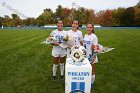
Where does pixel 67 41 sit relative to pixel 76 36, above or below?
below

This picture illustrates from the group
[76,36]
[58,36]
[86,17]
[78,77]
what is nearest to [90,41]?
[76,36]

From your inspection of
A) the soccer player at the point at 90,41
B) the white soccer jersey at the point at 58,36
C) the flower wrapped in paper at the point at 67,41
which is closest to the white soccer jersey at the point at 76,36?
the flower wrapped in paper at the point at 67,41

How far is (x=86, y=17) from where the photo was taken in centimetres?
9656

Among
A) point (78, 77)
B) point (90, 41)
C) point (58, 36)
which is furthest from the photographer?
point (58, 36)

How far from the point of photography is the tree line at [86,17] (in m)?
89.2

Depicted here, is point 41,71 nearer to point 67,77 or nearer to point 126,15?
point 67,77

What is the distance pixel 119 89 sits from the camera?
752cm

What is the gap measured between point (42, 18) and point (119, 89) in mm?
92264

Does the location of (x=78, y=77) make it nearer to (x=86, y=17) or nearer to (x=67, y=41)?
(x=67, y=41)

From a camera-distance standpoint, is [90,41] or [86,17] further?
[86,17]

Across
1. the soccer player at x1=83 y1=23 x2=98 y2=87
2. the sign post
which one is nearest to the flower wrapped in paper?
the soccer player at x1=83 y1=23 x2=98 y2=87

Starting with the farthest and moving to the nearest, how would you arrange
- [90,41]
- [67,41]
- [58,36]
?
[58,36] → [67,41] → [90,41]

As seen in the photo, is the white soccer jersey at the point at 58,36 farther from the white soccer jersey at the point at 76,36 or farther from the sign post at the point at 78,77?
the sign post at the point at 78,77

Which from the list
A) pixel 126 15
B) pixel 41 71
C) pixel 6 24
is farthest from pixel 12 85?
pixel 6 24
